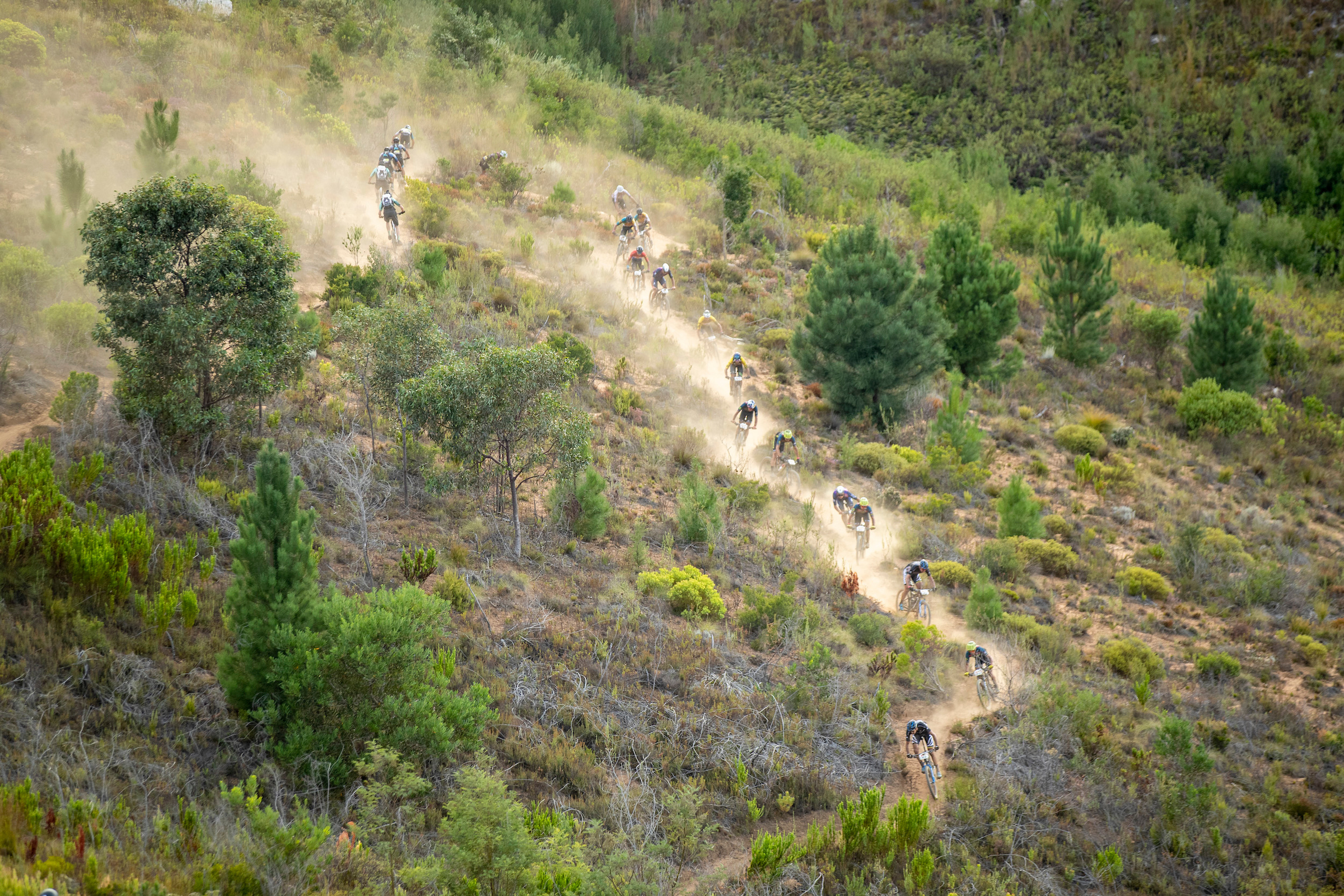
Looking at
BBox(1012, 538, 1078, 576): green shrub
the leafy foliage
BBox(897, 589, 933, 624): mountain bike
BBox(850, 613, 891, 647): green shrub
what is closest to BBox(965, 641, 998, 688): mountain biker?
BBox(850, 613, 891, 647): green shrub

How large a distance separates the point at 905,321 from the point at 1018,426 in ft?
15.7

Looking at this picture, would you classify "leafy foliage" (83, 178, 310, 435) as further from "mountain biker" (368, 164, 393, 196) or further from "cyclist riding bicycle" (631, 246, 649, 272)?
"cyclist riding bicycle" (631, 246, 649, 272)

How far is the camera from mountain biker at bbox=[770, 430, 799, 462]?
15.5 m

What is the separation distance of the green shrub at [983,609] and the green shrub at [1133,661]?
1.73 m

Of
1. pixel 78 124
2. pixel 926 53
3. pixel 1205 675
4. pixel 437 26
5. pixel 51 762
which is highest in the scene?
pixel 926 53

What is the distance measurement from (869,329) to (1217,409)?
10.4 metres

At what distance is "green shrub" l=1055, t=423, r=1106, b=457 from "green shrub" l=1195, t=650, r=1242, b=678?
28.5 ft

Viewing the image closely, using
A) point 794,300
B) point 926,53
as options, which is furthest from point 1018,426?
point 926,53

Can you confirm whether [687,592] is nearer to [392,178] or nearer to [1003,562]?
[1003,562]

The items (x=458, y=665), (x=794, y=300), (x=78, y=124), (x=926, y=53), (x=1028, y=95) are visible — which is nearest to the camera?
(x=458, y=665)

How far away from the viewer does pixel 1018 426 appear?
20.9 meters

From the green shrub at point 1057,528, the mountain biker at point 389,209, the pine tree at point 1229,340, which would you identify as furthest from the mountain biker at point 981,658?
the pine tree at point 1229,340

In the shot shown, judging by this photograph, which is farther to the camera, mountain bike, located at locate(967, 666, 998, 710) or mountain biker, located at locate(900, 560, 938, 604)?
mountain biker, located at locate(900, 560, 938, 604)

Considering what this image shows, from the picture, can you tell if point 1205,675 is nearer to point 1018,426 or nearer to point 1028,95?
point 1018,426
